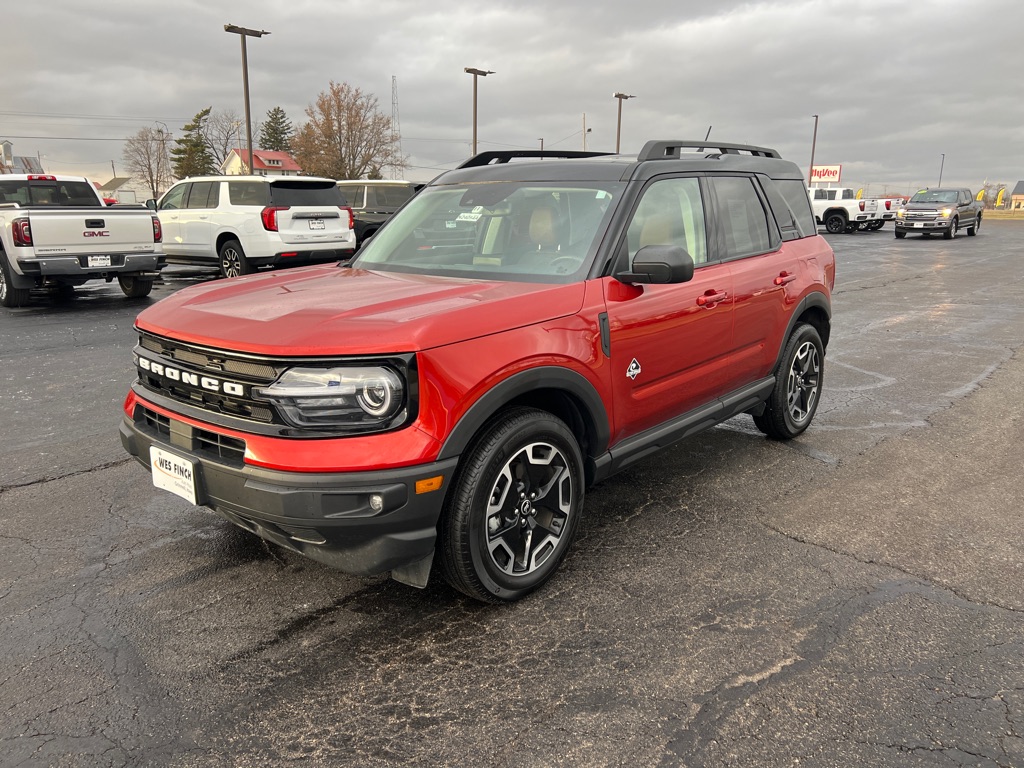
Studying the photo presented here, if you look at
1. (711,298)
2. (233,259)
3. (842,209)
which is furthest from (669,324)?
(842,209)

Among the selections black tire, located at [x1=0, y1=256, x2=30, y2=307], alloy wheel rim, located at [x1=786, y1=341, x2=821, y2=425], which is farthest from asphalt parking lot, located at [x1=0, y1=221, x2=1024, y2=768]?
black tire, located at [x1=0, y1=256, x2=30, y2=307]

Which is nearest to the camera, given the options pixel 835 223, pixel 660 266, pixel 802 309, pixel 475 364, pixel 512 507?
pixel 475 364

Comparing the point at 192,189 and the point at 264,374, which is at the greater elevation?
the point at 192,189

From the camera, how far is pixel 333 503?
2.54 m

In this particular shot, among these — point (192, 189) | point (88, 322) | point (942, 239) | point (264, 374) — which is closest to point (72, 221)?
point (88, 322)

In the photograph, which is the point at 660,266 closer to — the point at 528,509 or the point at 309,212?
the point at 528,509

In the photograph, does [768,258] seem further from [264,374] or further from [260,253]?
[260,253]

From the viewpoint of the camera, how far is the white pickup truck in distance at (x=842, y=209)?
115ft

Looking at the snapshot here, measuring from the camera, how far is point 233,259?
44.9ft

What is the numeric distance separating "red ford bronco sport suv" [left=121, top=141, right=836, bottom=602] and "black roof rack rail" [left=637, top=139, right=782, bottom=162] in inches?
0.8

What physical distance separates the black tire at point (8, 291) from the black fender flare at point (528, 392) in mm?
10469

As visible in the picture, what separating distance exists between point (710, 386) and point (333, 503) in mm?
2376

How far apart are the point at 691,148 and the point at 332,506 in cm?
302

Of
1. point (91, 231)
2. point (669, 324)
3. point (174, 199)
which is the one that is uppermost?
point (174, 199)
